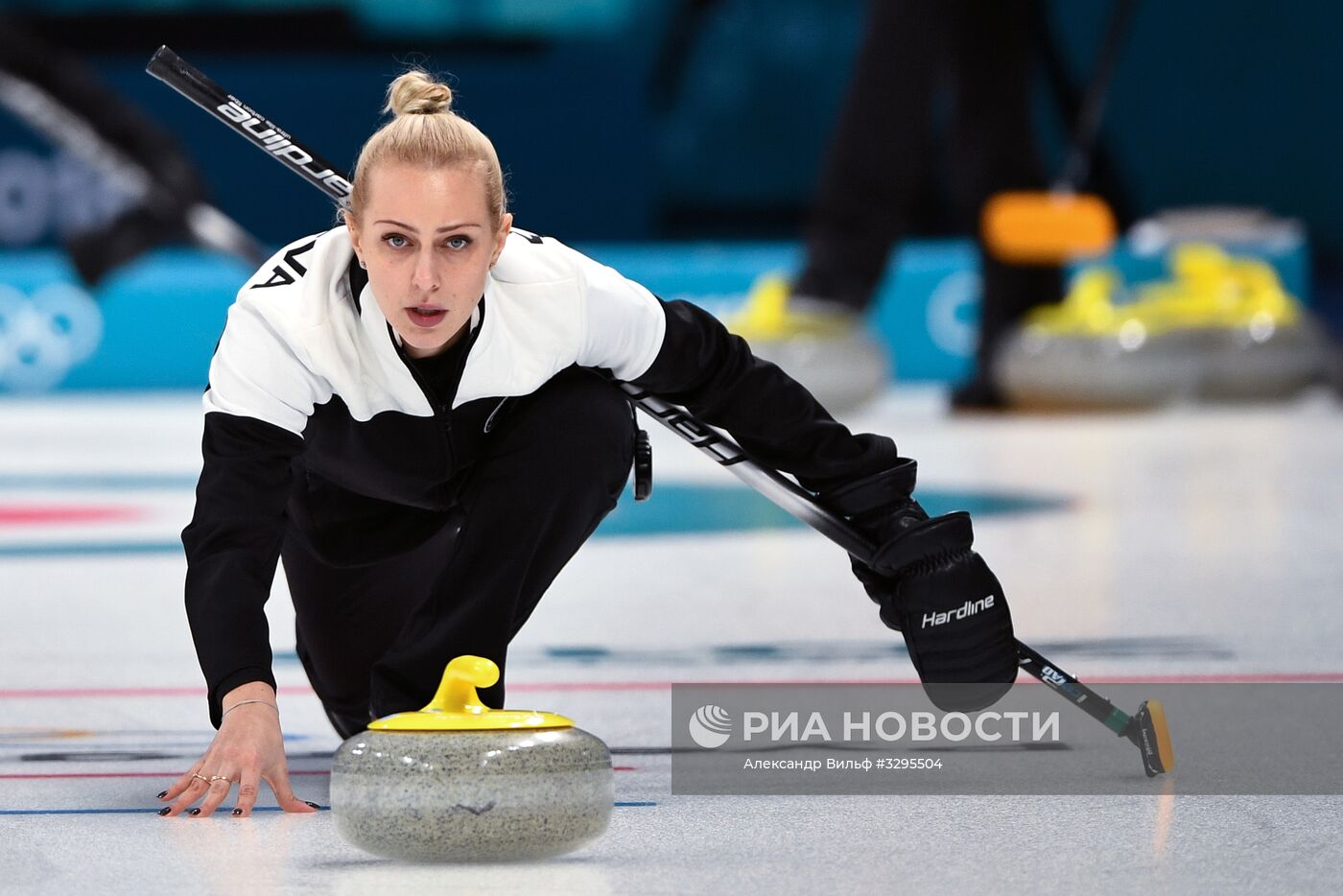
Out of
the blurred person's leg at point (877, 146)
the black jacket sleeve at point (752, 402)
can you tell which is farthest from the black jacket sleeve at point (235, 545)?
the blurred person's leg at point (877, 146)

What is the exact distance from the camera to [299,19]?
12.6 metres

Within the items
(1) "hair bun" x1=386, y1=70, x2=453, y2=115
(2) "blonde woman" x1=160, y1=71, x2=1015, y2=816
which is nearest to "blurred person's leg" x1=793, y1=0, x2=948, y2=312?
(2) "blonde woman" x1=160, y1=71, x2=1015, y2=816

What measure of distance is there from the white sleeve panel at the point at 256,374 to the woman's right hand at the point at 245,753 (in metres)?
0.27

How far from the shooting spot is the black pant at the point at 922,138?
27.8 ft

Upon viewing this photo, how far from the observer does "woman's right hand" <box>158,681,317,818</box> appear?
1.81 meters

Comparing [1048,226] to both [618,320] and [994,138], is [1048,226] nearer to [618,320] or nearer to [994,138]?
[994,138]

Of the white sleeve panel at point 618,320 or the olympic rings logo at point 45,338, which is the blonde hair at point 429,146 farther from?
the olympic rings logo at point 45,338

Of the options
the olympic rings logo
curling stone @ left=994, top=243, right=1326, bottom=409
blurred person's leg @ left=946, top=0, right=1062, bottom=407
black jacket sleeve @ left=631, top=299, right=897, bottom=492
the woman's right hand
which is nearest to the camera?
the woman's right hand

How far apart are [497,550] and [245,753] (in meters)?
0.37

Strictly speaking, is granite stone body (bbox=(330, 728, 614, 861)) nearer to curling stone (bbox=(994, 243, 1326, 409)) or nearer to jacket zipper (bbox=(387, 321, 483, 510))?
jacket zipper (bbox=(387, 321, 483, 510))

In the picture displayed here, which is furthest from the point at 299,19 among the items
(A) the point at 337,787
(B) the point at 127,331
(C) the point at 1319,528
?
(A) the point at 337,787

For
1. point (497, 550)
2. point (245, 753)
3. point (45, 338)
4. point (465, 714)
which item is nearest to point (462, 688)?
point (465, 714)

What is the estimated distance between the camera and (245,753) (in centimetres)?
181

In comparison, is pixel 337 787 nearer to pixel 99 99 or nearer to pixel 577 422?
pixel 577 422
